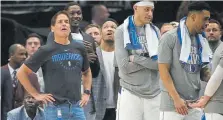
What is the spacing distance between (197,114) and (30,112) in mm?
3137

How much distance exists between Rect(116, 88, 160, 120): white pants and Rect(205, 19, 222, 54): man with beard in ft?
5.48

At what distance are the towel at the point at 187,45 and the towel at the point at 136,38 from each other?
0.76 metres

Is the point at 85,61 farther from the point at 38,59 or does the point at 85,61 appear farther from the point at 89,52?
the point at 89,52

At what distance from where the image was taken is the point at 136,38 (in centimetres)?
1162

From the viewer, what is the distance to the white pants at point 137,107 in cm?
1147

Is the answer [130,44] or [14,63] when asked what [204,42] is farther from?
[14,63]

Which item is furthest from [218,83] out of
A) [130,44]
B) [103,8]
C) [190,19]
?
[103,8]

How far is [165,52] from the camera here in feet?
34.9

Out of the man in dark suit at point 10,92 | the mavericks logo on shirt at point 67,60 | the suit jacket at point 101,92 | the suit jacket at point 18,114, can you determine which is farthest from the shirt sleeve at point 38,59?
the man in dark suit at point 10,92

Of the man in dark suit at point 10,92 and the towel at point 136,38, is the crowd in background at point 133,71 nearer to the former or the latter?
the towel at point 136,38

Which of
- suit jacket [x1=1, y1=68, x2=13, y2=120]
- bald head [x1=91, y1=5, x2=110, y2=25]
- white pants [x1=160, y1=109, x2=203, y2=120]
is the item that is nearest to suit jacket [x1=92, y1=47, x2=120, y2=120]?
suit jacket [x1=1, y1=68, x2=13, y2=120]

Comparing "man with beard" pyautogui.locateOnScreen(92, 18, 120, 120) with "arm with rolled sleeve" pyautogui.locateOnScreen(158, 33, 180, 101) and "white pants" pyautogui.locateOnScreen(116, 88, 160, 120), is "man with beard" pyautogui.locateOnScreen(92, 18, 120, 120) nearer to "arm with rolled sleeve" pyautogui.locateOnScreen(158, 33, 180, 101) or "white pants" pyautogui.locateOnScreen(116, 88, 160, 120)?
"white pants" pyautogui.locateOnScreen(116, 88, 160, 120)

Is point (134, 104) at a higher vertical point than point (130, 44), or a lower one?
lower

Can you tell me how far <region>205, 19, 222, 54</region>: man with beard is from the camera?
12805 mm
